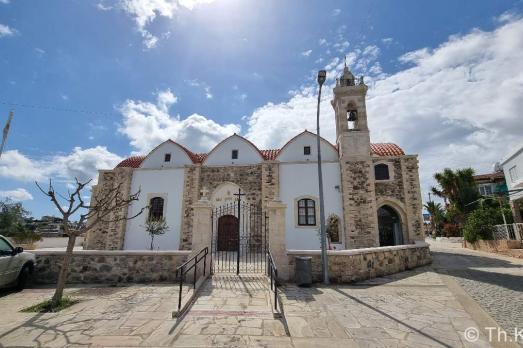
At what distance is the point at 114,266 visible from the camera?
8.05 metres

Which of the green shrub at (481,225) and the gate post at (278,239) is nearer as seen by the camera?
the gate post at (278,239)

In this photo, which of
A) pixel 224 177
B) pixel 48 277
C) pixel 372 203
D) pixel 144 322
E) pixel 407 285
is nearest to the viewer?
pixel 144 322

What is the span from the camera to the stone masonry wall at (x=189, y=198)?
53.2ft

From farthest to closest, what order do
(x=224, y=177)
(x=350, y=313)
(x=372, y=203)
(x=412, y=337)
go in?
(x=224, y=177) < (x=372, y=203) < (x=350, y=313) < (x=412, y=337)

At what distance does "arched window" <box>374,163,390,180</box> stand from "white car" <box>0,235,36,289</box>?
17.1 m

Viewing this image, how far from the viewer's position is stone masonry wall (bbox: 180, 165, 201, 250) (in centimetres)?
1620

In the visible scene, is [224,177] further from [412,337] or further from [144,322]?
[412,337]

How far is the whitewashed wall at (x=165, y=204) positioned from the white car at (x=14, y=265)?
8875 millimetres

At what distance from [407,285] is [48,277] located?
1098 centimetres

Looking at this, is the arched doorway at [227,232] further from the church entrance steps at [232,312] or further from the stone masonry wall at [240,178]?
the church entrance steps at [232,312]

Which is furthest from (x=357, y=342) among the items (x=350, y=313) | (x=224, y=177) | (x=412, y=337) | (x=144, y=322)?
(x=224, y=177)

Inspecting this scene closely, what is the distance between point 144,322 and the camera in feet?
15.3

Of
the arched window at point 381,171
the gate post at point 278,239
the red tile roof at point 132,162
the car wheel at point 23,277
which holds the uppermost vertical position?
the red tile roof at point 132,162

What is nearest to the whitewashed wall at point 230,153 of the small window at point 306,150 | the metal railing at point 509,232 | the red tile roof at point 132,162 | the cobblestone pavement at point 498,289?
the small window at point 306,150
